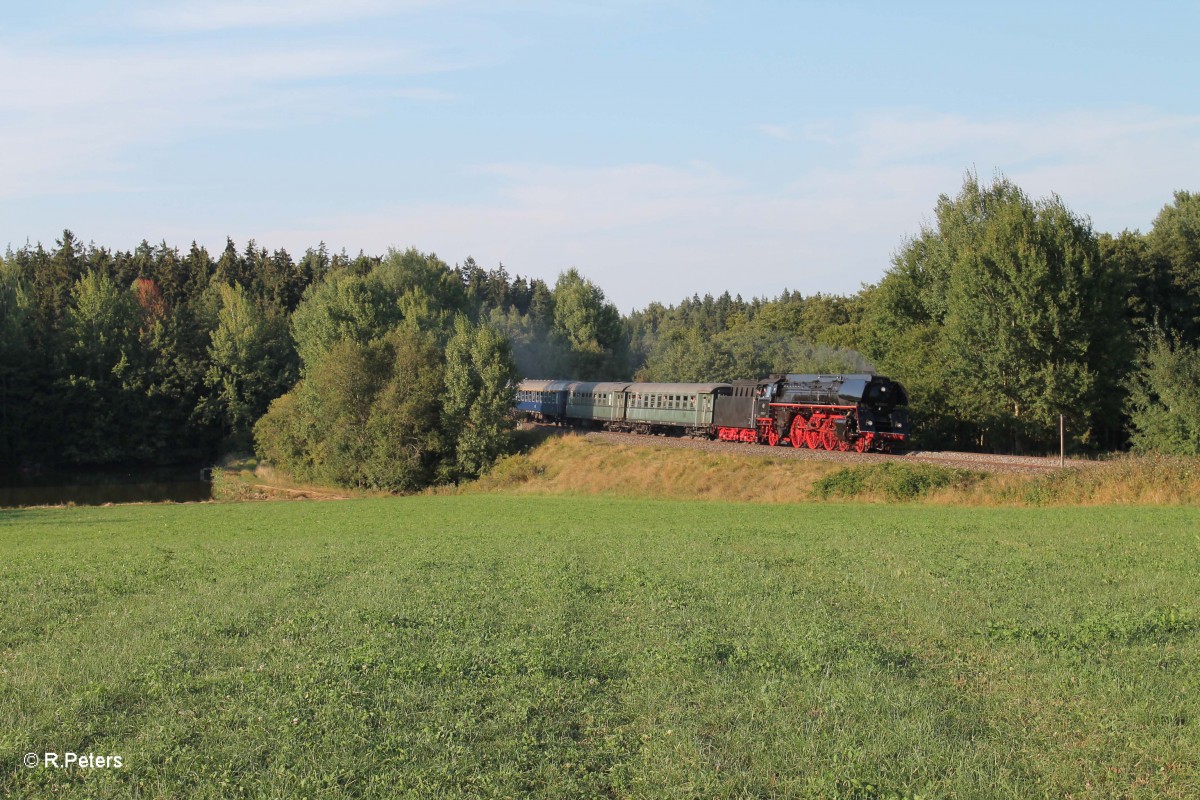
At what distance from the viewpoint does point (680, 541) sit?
20078mm

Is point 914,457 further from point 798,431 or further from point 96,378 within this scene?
point 96,378

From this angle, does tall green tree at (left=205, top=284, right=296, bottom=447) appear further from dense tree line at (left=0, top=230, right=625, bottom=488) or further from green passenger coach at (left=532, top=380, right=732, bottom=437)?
green passenger coach at (left=532, top=380, right=732, bottom=437)

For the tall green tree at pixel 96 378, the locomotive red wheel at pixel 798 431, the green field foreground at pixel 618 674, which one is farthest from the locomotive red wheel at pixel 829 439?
the tall green tree at pixel 96 378

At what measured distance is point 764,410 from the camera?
45438 mm

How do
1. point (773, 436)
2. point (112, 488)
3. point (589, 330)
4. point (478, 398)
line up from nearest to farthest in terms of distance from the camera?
point (773, 436)
point (478, 398)
point (112, 488)
point (589, 330)

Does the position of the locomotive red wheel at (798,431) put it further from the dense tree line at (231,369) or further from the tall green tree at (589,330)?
the tall green tree at (589,330)

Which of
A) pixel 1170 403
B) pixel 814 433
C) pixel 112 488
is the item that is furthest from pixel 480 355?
pixel 1170 403

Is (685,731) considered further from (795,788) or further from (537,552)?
(537,552)

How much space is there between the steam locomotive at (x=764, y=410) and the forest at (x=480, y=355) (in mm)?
7186

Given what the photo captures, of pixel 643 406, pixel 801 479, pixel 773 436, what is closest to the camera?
pixel 801 479

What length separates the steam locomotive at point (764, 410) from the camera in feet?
130

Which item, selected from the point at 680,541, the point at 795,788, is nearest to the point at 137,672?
the point at 795,788

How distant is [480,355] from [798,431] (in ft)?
65.6

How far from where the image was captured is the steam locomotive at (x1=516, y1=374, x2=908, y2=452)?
39.5 metres
